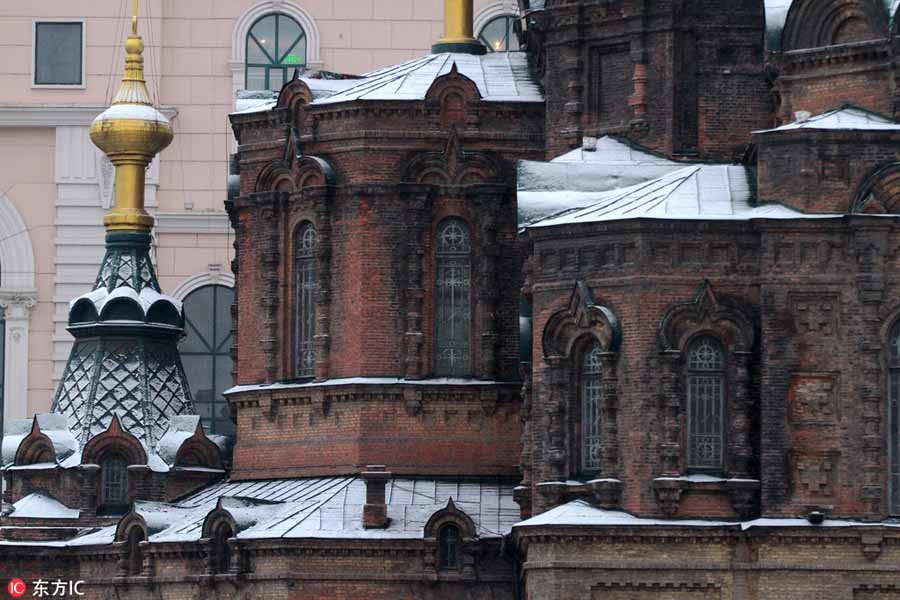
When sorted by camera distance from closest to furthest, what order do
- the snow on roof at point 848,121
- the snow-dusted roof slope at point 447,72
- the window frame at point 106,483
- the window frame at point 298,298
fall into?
the snow on roof at point 848,121
the snow-dusted roof slope at point 447,72
the window frame at point 298,298
the window frame at point 106,483

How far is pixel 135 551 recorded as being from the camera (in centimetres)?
7556

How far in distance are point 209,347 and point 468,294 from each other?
23704mm

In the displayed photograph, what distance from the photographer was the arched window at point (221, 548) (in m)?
72.8

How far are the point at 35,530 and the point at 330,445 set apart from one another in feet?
22.6

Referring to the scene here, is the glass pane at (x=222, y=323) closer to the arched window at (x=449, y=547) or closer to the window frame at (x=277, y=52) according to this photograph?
the window frame at (x=277, y=52)

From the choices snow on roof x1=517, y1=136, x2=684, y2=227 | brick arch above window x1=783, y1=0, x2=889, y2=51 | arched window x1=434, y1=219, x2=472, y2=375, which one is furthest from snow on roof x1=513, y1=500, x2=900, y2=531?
brick arch above window x1=783, y1=0, x2=889, y2=51

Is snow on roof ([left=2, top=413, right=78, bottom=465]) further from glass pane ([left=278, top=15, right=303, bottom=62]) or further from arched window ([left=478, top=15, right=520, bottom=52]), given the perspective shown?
arched window ([left=478, top=15, right=520, bottom=52])

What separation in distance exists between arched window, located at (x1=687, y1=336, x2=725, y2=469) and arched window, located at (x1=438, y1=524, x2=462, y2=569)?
5.98m

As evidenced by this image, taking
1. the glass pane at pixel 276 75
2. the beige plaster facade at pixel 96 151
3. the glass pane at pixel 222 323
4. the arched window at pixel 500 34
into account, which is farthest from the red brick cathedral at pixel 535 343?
the arched window at pixel 500 34

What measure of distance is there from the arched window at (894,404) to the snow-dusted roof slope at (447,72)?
36.0 feet

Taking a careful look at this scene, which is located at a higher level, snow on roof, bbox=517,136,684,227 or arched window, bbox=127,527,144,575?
snow on roof, bbox=517,136,684,227

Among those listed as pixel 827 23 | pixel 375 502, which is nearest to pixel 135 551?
pixel 375 502

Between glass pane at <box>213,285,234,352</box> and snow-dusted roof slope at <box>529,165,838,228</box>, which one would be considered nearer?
snow-dusted roof slope at <box>529,165,838,228</box>

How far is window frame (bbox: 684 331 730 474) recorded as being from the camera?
67.2 m
